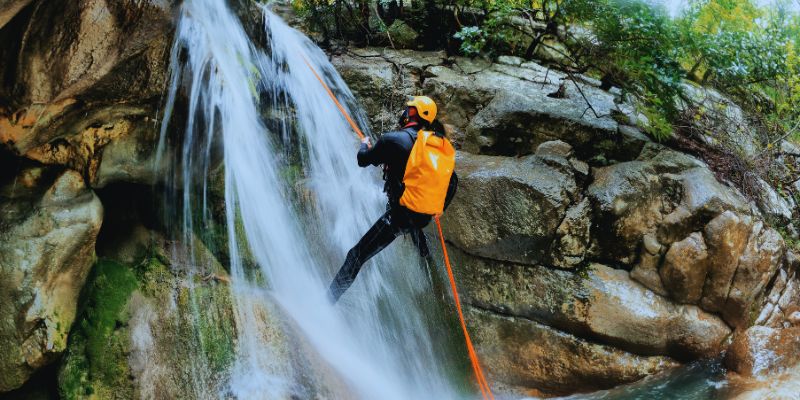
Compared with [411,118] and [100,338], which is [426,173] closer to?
[411,118]

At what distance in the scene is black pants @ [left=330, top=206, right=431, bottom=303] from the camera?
14.6 ft

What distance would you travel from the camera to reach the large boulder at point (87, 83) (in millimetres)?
3736

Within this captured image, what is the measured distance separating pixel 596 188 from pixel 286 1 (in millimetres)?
6029

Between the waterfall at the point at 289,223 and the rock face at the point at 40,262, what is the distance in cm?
81

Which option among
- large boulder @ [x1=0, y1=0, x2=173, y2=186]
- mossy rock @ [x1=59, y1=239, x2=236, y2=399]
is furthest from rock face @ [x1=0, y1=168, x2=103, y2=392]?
large boulder @ [x1=0, y1=0, x2=173, y2=186]

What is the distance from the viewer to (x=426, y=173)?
4.25 metres

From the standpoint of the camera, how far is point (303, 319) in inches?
196

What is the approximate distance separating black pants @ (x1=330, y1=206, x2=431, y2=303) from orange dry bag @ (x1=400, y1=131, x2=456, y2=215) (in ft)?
0.39

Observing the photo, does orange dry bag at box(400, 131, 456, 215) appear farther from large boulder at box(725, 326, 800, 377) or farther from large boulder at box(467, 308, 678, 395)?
large boulder at box(725, 326, 800, 377)

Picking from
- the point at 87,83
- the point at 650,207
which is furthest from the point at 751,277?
the point at 87,83

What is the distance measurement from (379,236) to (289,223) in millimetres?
1284

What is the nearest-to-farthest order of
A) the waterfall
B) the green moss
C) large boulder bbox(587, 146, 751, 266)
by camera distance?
the green moss
the waterfall
large boulder bbox(587, 146, 751, 266)

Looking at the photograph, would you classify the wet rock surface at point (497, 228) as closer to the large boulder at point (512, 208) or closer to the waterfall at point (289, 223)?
the large boulder at point (512, 208)

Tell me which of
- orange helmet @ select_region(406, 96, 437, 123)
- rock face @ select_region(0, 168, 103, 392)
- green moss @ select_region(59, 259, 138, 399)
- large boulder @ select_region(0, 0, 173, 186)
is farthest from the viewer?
orange helmet @ select_region(406, 96, 437, 123)
